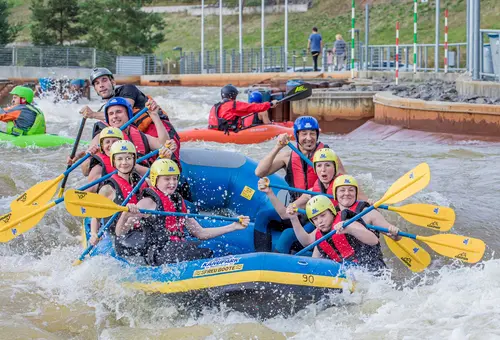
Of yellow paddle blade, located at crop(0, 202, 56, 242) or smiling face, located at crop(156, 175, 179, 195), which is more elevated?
smiling face, located at crop(156, 175, 179, 195)

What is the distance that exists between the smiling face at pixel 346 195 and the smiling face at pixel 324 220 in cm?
12

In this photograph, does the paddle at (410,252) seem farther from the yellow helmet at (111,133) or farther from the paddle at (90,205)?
the yellow helmet at (111,133)

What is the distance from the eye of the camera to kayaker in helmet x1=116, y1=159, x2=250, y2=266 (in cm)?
592

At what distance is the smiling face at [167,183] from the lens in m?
5.91

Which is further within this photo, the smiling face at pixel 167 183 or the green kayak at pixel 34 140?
the green kayak at pixel 34 140

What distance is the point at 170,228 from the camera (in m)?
6.09

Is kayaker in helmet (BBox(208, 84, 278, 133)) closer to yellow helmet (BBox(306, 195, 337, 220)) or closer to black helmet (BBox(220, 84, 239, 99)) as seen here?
black helmet (BBox(220, 84, 239, 99))

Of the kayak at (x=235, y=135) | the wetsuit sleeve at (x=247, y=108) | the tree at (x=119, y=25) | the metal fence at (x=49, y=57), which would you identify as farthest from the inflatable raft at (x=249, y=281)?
the tree at (x=119, y=25)

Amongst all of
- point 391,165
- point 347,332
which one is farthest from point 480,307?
point 391,165

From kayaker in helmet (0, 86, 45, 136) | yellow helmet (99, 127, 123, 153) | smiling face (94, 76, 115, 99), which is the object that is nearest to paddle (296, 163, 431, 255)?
yellow helmet (99, 127, 123, 153)

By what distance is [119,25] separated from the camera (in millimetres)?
39250

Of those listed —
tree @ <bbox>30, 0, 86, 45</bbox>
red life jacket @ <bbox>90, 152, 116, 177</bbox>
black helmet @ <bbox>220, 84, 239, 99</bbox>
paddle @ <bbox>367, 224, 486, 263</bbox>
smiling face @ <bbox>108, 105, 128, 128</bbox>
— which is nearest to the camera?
paddle @ <bbox>367, 224, 486, 263</bbox>

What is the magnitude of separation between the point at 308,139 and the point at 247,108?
5.44 meters

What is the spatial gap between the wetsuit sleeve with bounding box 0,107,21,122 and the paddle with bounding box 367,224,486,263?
7.54 m
